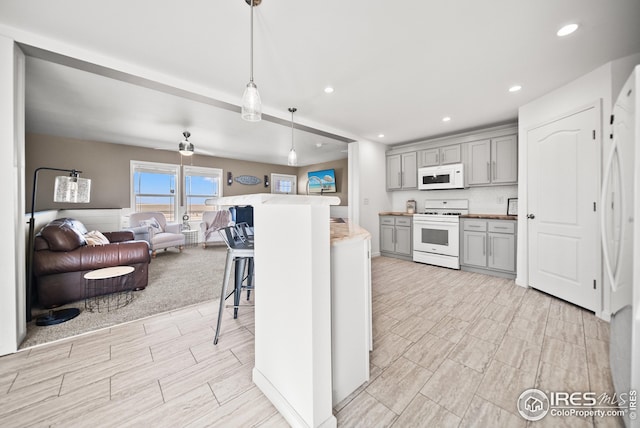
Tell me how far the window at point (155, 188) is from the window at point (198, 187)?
0.80 feet

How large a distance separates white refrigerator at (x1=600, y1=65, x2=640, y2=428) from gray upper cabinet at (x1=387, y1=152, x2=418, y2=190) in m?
3.30

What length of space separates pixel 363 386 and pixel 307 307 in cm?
77

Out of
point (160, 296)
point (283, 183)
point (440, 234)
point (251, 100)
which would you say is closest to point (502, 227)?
point (440, 234)

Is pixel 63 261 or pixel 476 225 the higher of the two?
pixel 476 225

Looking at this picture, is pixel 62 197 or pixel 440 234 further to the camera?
pixel 440 234

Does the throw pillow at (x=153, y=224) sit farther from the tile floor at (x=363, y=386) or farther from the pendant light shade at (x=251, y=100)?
the pendant light shade at (x=251, y=100)

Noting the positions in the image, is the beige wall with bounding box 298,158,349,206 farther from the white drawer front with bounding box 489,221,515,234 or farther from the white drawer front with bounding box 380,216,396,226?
the white drawer front with bounding box 489,221,515,234

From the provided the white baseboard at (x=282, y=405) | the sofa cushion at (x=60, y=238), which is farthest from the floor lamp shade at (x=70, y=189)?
the white baseboard at (x=282, y=405)

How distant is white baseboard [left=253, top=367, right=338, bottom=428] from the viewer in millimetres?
1076

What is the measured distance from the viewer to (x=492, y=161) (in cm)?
369

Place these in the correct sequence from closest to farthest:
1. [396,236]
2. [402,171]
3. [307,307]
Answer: [307,307], [396,236], [402,171]

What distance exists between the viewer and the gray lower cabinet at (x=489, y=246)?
337 centimetres

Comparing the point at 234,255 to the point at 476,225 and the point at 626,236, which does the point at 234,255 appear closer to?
the point at 626,236

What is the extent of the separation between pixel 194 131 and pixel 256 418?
446cm
